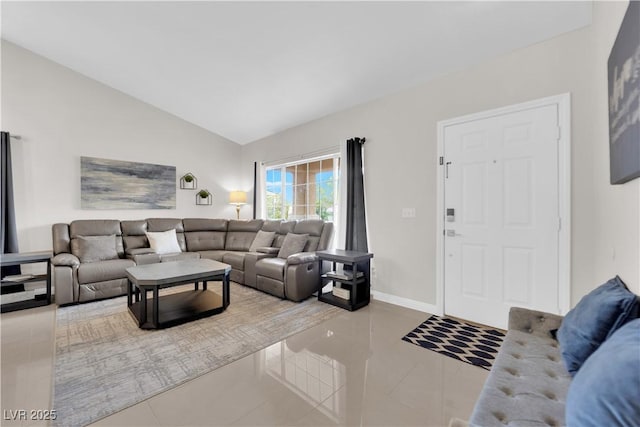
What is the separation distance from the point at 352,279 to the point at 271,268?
3.69ft

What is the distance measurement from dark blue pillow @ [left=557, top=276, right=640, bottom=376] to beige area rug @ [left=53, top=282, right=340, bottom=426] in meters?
2.00

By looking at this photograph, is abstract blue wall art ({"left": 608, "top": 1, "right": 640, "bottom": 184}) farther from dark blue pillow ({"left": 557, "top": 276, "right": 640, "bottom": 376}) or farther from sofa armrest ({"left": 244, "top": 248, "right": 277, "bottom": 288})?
sofa armrest ({"left": 244, "top": 248, "right": 277, "bottom": 288})

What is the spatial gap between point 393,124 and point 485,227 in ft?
5.26

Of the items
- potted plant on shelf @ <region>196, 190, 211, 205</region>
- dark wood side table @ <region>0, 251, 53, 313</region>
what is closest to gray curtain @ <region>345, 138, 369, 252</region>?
potted plant on shelf @ <region>196, 190, 211, 205</region>

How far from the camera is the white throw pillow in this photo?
14.1ft

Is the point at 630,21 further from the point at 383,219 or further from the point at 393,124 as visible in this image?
the point at 383,219

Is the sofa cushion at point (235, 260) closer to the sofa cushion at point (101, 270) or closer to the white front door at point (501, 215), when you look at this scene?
the sofa cushion at point (101, 270)

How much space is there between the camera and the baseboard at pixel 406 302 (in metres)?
3.05

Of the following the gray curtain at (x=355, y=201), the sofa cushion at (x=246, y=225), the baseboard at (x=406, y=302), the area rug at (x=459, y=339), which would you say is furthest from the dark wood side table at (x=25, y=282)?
the area rug at (x=459, y=339)

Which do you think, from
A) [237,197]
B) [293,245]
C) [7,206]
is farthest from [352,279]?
[7,206]

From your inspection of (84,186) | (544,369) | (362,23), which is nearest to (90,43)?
(84,186)

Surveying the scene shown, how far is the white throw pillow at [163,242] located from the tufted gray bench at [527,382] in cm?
447

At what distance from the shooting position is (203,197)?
5.56m

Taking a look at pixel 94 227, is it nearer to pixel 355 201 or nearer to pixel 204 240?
pixel 204 240
